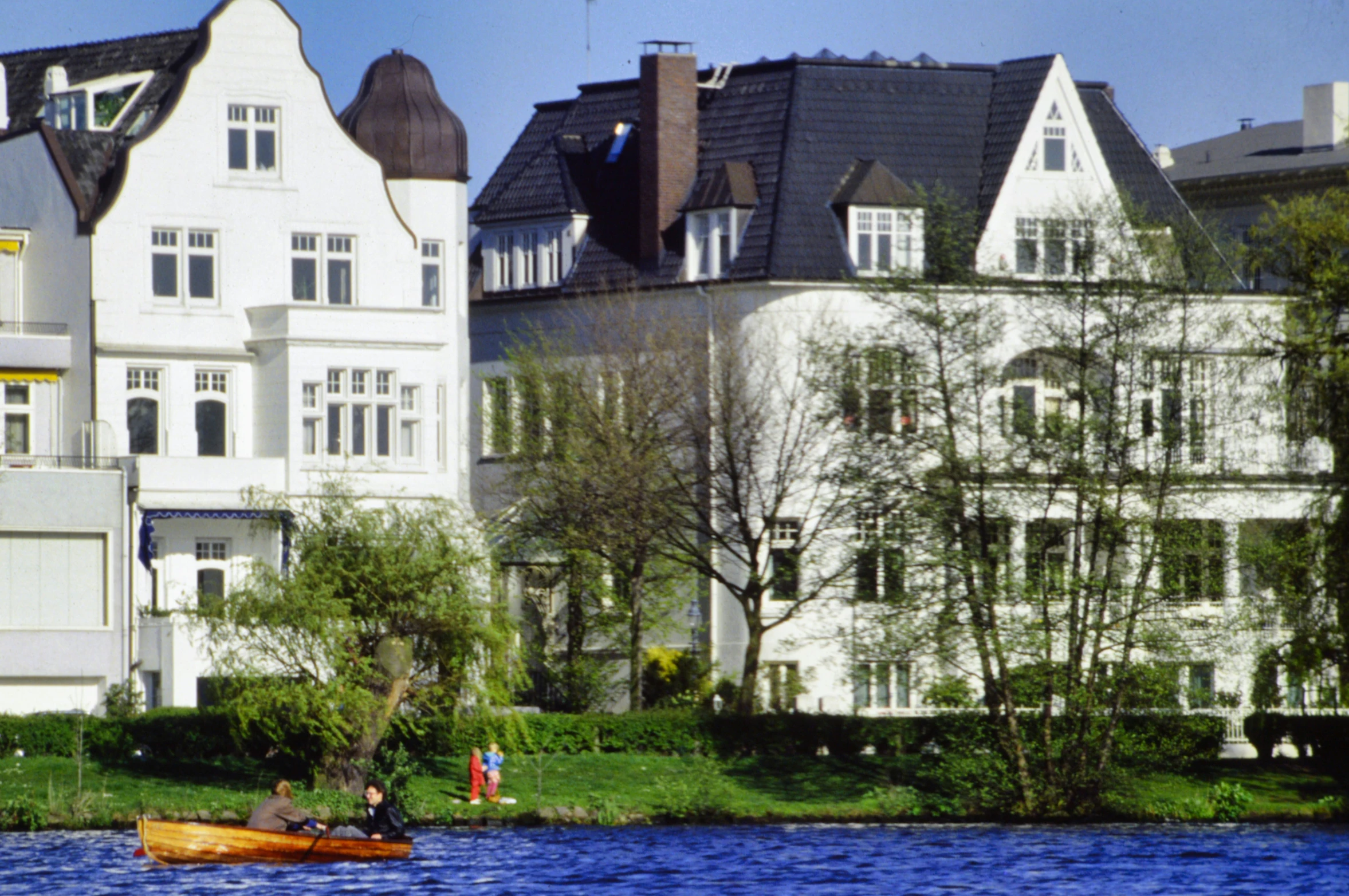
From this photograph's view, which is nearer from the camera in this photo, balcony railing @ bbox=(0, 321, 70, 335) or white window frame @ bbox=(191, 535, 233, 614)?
balcony railing @ bbox=(0, 321, 70, 335)

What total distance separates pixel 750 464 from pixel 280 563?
1272 cm

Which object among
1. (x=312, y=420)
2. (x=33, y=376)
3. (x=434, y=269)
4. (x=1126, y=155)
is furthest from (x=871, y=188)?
(x=33, y=376)

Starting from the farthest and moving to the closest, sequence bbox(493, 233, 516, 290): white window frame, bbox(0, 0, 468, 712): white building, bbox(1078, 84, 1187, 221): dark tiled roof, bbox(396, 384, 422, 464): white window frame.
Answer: bbox(493, 233, 516, 290): white window frame < bbox(1078, 84, 1187, 221): dark tiled roof < bbox(396, 384, 422, 464): white window frame < bbox(0, 0, 468, 712): white building

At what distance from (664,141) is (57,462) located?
2137 centimetres

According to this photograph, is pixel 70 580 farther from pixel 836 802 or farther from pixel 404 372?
pixel 836 802

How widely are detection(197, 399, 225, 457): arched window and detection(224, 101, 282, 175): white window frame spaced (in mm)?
6056

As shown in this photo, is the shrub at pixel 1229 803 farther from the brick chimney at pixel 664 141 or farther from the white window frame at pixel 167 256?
the white window frame at pixel 167 256

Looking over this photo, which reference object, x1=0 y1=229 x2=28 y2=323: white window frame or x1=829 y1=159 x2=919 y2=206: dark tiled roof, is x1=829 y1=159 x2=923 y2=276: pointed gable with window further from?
x1=0 y1=229 x2=28 y2=323: white window frame

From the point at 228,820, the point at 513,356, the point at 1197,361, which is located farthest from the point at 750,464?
the point at 228,820

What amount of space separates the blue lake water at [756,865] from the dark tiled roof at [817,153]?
23656 millimetres

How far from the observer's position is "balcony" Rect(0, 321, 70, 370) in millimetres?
66812

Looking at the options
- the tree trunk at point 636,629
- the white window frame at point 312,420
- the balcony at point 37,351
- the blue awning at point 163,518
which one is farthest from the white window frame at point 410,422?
the balcony at point 37,351

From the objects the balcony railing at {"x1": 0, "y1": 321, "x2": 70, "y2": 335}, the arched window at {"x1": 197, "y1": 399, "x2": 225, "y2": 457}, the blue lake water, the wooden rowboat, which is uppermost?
the balcony railing at {"x1": 0, "y1": 321, "x2": 70, "y2": 335}

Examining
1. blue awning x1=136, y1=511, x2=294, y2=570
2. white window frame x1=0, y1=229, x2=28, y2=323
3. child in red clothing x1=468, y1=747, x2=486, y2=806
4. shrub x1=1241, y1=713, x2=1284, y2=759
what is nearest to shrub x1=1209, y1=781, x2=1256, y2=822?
shrub x1=1241, y1=713, x2=1284, y2=759
